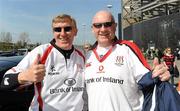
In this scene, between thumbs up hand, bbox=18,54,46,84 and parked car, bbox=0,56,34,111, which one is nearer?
thumbs up hand, bbox=18,54,46,84

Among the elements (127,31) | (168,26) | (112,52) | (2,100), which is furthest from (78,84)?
(127,31)

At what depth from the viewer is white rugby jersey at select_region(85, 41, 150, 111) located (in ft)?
12.5

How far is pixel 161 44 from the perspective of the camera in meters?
40.3

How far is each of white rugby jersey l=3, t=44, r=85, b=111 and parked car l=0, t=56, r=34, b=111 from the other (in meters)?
2.37

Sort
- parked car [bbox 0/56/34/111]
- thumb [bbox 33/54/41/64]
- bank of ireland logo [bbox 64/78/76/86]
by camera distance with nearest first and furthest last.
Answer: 1. thumb [bbox 33/54/41/64]
2. bank of ireland logo [bbox 64/78/76/86]
3. parked car [bbox 0/56/34/111]

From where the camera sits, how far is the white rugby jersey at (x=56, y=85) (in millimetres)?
3855

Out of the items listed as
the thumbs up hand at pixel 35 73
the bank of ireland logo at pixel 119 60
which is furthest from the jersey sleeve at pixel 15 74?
the bank of ireland logo at pixel 119 60

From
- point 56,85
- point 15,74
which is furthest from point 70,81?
point 15,74

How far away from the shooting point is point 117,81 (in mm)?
3805

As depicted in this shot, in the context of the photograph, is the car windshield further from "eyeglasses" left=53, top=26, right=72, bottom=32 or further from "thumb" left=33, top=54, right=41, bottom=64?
"thumb" left=33, top=54, right=41, bottom=64

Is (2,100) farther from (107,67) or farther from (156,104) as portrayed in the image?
(156,104)

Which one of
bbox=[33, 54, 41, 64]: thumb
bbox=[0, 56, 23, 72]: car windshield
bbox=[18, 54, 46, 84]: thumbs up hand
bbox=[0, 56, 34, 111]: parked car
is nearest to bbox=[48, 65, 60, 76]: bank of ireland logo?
bbox=[33, 54, 41, 64]: thumb

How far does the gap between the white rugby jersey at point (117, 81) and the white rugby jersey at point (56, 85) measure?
0.15m

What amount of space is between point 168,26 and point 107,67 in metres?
35.1
